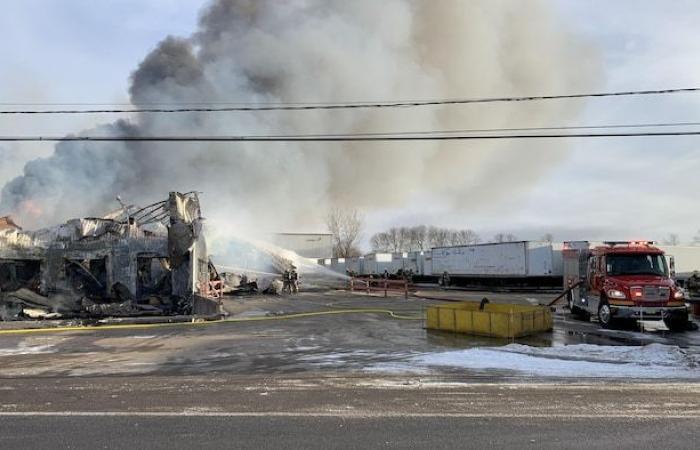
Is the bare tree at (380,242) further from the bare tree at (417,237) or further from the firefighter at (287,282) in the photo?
the firefighter at (287,282)

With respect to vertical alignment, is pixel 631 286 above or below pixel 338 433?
above

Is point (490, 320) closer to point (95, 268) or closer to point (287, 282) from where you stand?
point (95, 268)

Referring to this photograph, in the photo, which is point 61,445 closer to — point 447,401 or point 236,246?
point 447,401

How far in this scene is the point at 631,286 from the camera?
13.2 metres

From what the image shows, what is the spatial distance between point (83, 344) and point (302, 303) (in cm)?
1144

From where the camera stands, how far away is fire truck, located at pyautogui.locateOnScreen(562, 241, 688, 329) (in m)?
13.1

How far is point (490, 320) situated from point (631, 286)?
149 inches

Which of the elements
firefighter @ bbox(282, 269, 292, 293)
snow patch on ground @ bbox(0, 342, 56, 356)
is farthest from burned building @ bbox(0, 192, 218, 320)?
firefighter @ bbox(282, 269, 292, 293)

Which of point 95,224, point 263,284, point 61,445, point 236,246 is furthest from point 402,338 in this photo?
point 236,246

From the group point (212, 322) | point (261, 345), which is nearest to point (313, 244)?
point (212, 322)

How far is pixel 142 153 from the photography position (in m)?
34.2

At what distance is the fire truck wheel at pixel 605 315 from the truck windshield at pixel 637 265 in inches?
30.5

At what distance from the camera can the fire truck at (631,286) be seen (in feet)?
43.1

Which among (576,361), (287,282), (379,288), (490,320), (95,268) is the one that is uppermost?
(95,268)
